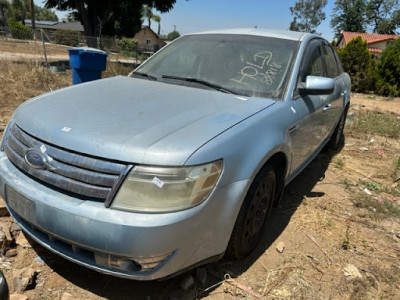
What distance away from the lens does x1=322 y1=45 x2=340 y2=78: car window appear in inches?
161

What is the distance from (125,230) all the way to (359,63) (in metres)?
15.2

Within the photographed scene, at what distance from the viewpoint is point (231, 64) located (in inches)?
120

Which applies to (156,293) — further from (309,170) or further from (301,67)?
(309,170)

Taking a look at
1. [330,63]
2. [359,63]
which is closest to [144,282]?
[330,63]

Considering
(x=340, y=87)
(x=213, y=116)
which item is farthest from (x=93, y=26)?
(x=213, y=116)

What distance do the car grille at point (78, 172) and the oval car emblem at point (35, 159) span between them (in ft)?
0.05

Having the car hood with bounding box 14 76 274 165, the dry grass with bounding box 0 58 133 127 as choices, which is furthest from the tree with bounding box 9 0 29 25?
the car hood with bounding box 14 76 274 165

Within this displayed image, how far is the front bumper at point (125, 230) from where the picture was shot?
1.73m

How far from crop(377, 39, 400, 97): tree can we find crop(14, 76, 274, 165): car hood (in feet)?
45.8

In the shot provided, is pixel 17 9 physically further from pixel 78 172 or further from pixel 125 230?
pixel 125 230

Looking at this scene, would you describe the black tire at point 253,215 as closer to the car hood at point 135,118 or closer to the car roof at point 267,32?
the car hood at point 135,118

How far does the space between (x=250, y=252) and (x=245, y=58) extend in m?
1.66

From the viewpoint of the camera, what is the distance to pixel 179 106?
2389 mm

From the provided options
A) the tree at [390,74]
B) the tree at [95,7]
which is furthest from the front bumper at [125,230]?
the tree at [95,7]
